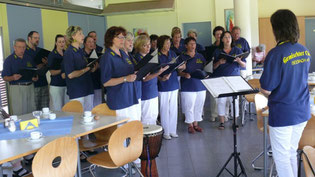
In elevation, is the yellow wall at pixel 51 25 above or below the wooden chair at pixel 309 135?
above

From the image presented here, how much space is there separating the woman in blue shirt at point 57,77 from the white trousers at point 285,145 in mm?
3284

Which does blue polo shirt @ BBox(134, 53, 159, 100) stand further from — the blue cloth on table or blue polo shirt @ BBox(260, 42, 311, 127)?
blue polo shirt @ BBox(260, 42, 311, 127)

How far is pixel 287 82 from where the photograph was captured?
2811 mm

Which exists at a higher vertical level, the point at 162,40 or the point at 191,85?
the point at 162,40

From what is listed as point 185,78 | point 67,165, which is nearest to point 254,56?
point 185,78

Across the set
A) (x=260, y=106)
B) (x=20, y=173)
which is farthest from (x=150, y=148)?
(x=20, y=173)

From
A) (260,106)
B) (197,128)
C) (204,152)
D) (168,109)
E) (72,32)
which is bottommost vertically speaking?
(204,152)

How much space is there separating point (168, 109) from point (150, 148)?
187 cm

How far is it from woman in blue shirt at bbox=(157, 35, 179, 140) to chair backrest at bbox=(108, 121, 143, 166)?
213cm

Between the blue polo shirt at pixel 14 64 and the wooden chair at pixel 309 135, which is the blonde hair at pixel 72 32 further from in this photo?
the wooden chair at pixel 309 135

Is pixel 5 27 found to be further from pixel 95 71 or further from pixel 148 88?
pixel 148 88

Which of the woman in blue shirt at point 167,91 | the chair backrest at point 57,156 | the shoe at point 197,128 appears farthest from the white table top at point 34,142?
the shoe at point 197,128

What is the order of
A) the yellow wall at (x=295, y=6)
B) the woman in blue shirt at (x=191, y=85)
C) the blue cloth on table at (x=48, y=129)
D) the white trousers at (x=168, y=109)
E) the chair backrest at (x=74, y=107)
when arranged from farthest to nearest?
the yellow wall at (x=295, y=6) < the woman in blue shirt at (x=191, y=85) < the white trousers at (x=168, y=109) < the chair backrest at (x=74, y=107) < the blue cloth on table at (x=48, y=129)

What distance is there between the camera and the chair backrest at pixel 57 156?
246cm
